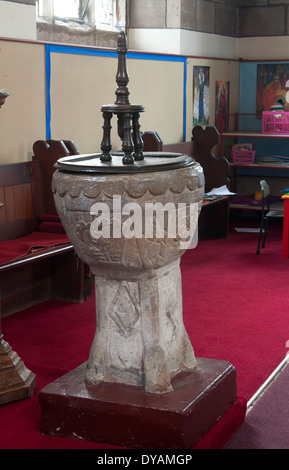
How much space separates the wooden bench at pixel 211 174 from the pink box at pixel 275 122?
936 millimetres

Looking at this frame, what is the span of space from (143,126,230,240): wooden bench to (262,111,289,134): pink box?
94 cm

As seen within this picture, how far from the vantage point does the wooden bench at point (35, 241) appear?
481cm

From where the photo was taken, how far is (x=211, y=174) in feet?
24.6

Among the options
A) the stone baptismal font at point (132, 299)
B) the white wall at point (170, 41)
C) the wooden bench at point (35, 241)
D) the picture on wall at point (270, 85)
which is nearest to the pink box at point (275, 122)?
the picture on wall at point (270, 85)

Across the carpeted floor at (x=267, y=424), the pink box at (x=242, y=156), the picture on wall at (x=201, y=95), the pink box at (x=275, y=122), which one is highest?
the picture on wall at (x=201, y=95)

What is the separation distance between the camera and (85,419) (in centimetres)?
287

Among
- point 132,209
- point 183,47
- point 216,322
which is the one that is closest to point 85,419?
point 132,209

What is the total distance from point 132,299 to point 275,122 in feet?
18.2

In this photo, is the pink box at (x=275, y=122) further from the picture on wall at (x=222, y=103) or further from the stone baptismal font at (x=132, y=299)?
the stone baptismal font at (x=132, y=299)

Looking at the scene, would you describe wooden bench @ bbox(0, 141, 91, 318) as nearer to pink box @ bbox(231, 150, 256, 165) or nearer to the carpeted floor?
the carpeted floor

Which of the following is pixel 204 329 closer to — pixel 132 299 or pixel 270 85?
pixel 132 299

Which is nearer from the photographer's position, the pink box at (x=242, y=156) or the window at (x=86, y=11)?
the window at (x=86, y=11)

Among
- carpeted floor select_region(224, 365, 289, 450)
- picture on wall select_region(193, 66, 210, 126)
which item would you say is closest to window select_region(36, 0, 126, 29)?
picture on wall select_region(193, 66, 210, 126)
